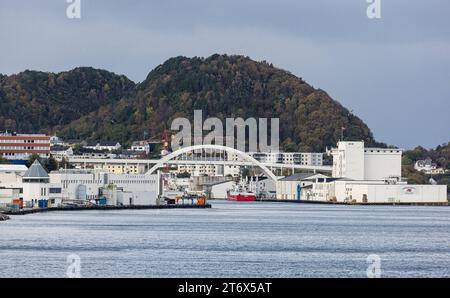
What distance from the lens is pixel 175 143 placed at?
7485 inches

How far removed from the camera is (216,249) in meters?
40.5

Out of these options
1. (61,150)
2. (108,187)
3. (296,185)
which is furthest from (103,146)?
(108,187)

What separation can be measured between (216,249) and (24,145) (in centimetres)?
10511

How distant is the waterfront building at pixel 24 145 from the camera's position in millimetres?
139375

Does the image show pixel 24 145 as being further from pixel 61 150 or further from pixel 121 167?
pixel 61 150

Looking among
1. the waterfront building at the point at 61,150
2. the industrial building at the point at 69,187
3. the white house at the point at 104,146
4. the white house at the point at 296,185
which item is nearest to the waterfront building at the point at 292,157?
the white house at the point at 104,146

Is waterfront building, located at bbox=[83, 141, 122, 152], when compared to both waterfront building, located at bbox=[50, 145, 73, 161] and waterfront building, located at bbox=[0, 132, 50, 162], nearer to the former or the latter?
waterfront building, located at bbox=[50, 145, 73, 161]

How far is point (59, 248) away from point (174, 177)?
413 feet

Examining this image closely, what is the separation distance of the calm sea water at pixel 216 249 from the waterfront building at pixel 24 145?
255 feet

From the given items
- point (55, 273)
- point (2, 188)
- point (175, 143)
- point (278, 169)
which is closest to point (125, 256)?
point (55, 273)

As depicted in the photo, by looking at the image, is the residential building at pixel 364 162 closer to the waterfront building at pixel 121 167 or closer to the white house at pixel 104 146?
the waterfront building at pixel 121 167

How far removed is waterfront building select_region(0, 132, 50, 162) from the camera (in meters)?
139
